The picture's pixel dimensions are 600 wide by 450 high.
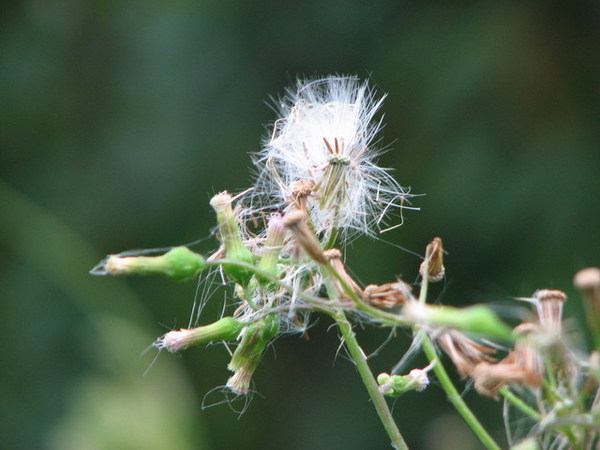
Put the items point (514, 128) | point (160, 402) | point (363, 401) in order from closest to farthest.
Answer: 1. point (160, 402)
2. point (514, 128)
3. point (363, 401)

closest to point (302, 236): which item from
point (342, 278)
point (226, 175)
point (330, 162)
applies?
point (342, 278)

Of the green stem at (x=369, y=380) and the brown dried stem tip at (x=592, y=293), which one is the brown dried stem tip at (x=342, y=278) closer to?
the green stem at (x=369, y=380)

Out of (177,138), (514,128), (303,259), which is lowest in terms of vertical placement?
(303,259)

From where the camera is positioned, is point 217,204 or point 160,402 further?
point 160,402

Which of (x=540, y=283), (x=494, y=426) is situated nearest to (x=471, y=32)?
(x=540, y=283)

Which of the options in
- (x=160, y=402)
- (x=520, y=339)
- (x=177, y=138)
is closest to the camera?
(x=520, y=339)

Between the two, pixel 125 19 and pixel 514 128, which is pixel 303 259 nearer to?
pixel 514 128

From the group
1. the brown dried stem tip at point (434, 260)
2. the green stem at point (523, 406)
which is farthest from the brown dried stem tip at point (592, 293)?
the brown dried stem tip at point (434, 260)

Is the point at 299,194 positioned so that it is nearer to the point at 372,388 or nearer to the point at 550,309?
the point at 372,388
